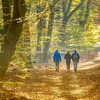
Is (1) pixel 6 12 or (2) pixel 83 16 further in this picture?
(2) pixel 83 16

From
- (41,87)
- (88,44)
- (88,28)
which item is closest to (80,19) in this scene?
(88,28)

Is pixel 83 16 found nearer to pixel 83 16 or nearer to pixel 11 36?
pixel 83 16

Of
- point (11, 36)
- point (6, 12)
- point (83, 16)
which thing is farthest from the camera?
point (83, 16)

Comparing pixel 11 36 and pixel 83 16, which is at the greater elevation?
pixel 83 16

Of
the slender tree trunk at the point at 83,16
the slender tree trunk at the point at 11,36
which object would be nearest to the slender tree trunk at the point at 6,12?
the slender tree trunk at the point at 11,36

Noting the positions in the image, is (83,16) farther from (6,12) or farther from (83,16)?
(6,12)

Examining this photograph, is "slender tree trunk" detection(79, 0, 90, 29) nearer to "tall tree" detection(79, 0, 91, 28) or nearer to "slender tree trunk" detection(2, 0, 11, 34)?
"tall tree" detection(79, 0, 91, 28)

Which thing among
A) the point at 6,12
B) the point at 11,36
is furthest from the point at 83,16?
the point at 11,36

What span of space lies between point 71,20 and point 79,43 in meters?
7.17

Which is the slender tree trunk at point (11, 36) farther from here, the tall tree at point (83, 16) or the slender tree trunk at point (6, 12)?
the tall tree at point (83, 16)

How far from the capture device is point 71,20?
4900cm

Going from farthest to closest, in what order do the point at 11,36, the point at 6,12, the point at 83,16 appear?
the point at 83,16
the point at 6,12
the point at 11,36

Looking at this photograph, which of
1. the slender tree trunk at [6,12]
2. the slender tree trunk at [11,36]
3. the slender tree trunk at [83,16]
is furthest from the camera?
the slender tree trunk at [83,16]

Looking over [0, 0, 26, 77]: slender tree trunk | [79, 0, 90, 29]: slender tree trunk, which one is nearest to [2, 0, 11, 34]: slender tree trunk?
[0, 0, 26, 77]: slender tree trunk
